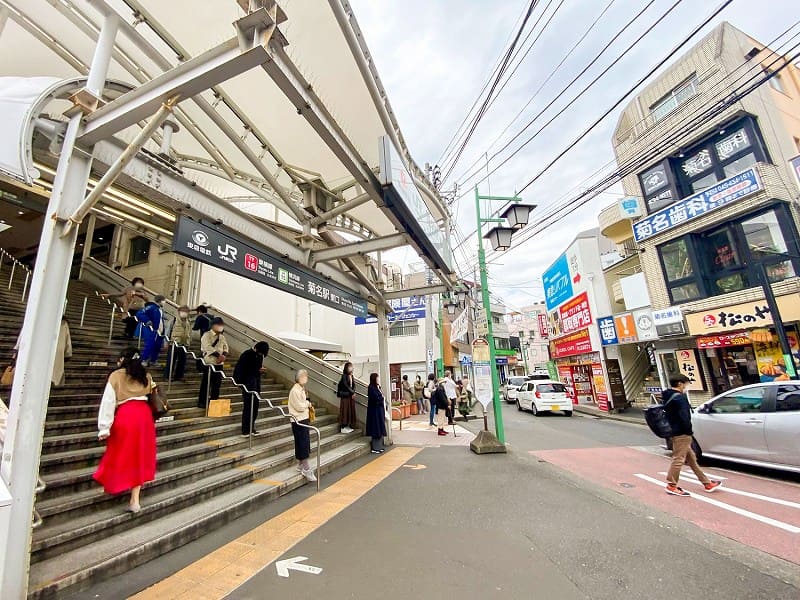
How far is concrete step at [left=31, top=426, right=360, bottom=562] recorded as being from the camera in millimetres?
2922

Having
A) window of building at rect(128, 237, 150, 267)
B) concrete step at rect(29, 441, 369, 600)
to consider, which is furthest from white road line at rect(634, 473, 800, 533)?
window of building at rect(128, 237, 150, 267)

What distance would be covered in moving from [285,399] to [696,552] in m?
7.43

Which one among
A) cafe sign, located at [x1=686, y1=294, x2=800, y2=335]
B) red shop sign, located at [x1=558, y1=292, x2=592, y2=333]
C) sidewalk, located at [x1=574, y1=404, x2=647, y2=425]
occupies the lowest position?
sidewalk, located at [x1=574, y1=404, x2=647, y2=425]

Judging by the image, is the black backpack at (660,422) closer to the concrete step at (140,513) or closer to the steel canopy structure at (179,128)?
the steel canopy structure at (179,128)

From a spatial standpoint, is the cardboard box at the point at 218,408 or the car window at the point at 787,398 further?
the cardboard box at the point at 218,408

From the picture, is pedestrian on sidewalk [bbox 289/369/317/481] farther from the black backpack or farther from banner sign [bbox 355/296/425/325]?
banner sign [bbox 355/296/425/325]

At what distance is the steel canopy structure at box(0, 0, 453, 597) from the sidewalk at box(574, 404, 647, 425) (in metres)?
11.2

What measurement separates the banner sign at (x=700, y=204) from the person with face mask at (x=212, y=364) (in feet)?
50.8

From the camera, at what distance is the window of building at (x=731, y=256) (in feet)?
33.9

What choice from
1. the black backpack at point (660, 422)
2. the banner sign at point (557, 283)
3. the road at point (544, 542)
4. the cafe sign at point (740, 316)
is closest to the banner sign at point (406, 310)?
the banner sign at point (557, 283)

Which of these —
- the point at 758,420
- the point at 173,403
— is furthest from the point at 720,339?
the point at 173,403

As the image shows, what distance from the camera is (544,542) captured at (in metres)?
3.50

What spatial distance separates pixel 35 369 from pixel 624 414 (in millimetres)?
18330

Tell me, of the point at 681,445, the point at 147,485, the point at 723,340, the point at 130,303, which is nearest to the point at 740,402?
the point at 681,445
